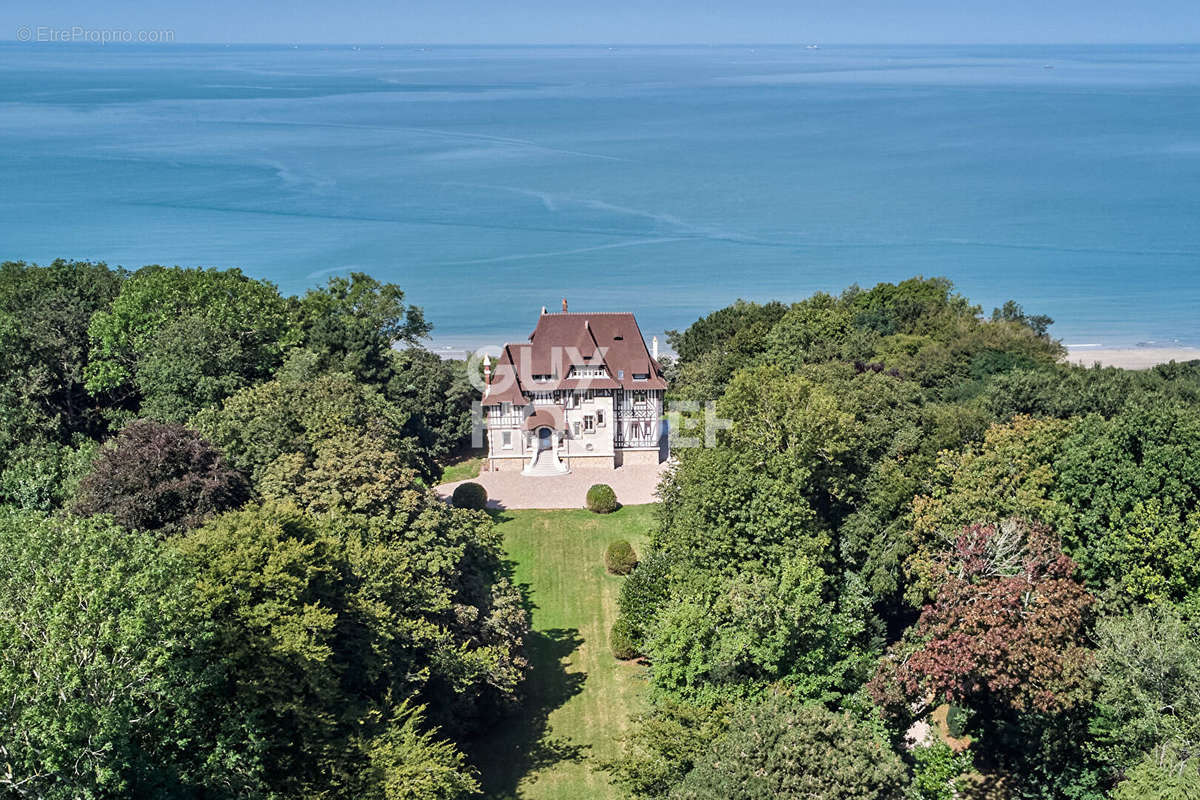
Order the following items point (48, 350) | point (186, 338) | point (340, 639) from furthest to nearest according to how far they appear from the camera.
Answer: point (48, 350) → point (186, 338) → point (340, 639)

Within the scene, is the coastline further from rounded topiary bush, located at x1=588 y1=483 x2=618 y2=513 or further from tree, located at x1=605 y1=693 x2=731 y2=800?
tree, located at x1=605 y1=693 x2=731 y2=800

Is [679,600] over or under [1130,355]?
under

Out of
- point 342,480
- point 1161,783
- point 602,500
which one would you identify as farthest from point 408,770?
point 602,500

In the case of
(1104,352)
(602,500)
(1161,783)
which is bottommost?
(1161,783)

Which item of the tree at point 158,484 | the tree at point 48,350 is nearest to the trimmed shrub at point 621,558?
the tree at point 158,484

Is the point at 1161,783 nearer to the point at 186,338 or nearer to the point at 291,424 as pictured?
A: the point at 291,424

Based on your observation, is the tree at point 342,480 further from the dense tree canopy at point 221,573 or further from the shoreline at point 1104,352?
the shoreline at point 1104,352
